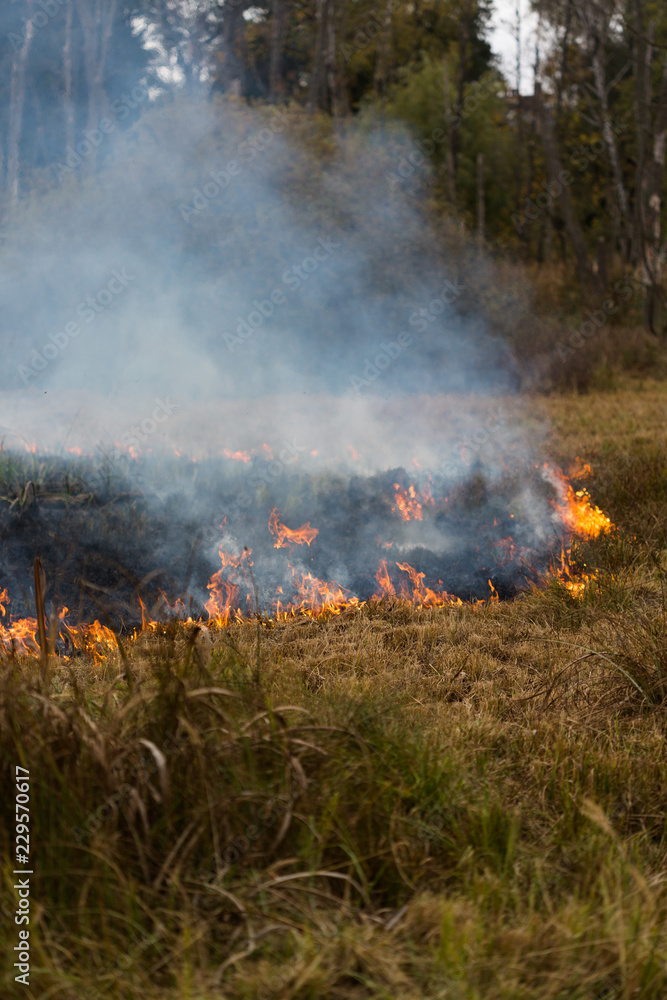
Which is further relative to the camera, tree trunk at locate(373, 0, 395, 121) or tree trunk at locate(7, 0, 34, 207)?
tree trunk at locate(373, 0, 395, 121)

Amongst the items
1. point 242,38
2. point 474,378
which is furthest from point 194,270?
point 242,38

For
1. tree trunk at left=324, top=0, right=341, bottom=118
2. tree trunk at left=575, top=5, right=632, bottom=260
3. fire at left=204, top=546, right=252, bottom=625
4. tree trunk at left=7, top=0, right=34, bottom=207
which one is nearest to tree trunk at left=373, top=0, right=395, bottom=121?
tree trunk at left=324, top=0, right=341, bottom=118

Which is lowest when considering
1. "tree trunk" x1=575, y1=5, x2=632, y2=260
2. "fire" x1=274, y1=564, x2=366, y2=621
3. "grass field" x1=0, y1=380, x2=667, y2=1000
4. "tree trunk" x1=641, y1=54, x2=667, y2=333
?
"fire" x1=274, y1=564, x2=366, y2=621

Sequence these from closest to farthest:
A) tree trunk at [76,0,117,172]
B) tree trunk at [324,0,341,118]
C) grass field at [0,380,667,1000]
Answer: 1. grass field at [0,380,667,1000]
2. tree trunk at [324,0,341,118]
3. tree trunk at [76,0,117,172]

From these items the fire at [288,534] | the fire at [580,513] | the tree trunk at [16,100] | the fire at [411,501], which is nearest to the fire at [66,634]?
the fire at [288,534]

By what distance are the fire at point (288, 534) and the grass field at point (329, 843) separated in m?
1.90

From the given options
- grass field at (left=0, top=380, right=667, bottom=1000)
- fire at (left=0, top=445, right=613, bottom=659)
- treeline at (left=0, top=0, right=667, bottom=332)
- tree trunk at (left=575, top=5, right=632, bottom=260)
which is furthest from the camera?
treeline at (left=0, top=0, right=667, bottom=332)

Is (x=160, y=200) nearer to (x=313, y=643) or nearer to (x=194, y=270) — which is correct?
(x=194, y=270)

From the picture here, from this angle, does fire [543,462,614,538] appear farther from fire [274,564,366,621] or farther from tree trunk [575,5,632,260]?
tree trunk [575,5,632,260]

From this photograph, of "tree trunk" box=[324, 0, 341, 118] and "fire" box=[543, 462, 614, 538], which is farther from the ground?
"tree trunk" box=[324, 0, 341, 118]

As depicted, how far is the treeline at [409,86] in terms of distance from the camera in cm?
1939

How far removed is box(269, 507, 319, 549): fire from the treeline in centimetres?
1343

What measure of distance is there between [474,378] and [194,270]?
4926 mm

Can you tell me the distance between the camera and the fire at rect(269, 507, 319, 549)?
485cm
